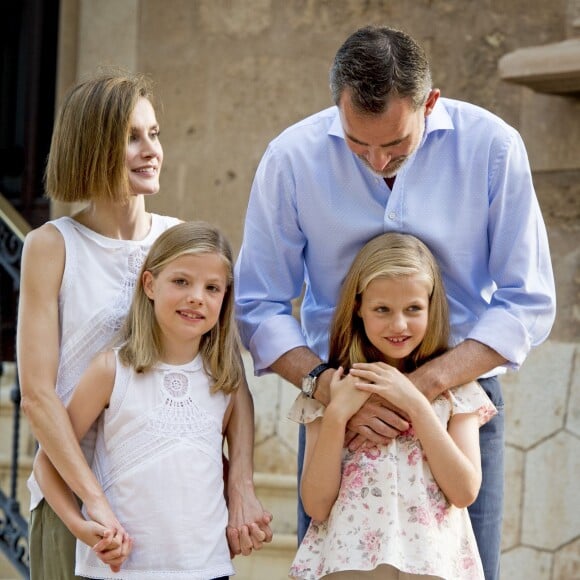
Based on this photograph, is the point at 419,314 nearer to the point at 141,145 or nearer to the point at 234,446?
the point at 234,446

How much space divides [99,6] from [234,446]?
3.17m

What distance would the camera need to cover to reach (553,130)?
14.0 ft

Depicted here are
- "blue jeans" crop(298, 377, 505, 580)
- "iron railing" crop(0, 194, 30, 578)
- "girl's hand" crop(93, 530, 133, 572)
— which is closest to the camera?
"girl's hand" crop(93, 530, 133, 572)

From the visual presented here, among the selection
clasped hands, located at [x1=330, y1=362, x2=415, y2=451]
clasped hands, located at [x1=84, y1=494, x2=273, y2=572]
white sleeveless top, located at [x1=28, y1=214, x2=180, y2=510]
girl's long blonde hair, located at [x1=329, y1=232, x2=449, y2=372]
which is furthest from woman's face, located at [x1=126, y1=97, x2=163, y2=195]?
clasped hands, located at [x1=84, y1=494, x2=273, y2=572]

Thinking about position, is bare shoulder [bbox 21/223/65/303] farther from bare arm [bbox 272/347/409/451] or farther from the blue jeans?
the blue jeans

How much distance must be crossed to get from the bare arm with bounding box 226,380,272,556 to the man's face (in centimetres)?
59

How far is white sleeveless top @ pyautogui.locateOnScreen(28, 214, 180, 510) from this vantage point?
2492mm

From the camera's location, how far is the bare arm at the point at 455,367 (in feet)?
8.16

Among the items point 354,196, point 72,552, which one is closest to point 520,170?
point 354,196

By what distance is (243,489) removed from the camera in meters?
2.55

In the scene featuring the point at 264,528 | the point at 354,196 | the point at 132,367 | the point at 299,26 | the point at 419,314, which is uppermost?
the point at 299,26

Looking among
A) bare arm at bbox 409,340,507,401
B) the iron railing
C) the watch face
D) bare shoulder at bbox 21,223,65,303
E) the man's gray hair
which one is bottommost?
the iron railing

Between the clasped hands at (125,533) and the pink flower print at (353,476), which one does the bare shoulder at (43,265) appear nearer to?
the clasped hands at (125,533)

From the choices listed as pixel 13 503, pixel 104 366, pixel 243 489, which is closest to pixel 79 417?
pixel 104 366
